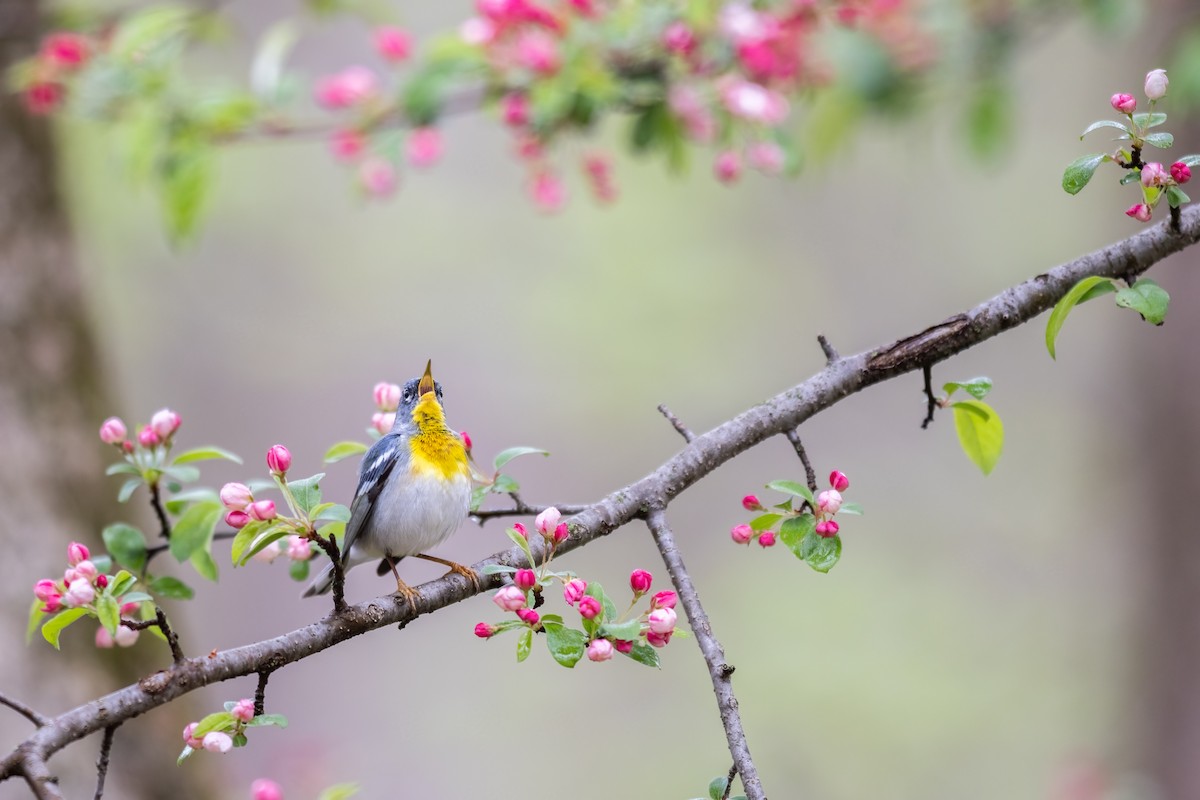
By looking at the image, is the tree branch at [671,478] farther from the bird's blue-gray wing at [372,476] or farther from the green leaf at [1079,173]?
the bird's blue-gray wing at [372,476]

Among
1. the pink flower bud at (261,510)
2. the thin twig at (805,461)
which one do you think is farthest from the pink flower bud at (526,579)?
the thin twig at (805,461)

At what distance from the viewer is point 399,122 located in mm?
3402

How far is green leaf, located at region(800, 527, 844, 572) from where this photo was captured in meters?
1.67

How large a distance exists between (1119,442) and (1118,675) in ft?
4.50

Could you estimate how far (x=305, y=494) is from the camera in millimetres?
1622

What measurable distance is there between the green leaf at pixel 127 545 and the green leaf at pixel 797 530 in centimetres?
117

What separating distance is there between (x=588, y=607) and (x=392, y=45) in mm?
2556

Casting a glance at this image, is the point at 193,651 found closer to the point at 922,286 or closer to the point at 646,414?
the point at 646,414

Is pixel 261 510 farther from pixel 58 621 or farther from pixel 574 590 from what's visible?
pixel 574 590

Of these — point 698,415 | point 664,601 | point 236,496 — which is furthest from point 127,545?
point 698,415

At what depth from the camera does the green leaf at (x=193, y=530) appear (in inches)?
71.8

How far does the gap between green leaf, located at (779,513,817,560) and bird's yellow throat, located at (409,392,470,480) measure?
75cm

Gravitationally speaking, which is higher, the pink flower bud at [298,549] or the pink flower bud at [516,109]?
the pink flower bud at [516,109]

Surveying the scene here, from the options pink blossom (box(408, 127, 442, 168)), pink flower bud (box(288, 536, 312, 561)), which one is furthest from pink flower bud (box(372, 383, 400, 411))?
pink blossom (box(408, 127, 442, 168))
